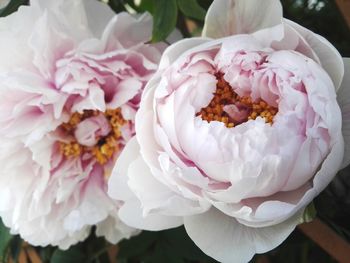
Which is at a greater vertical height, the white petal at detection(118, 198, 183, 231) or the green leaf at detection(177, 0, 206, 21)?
the green leaf at detection(177, 0, 206, 21)

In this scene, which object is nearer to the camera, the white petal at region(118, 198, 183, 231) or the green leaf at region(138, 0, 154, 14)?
the white petal at region(118, 198, 183, 231)

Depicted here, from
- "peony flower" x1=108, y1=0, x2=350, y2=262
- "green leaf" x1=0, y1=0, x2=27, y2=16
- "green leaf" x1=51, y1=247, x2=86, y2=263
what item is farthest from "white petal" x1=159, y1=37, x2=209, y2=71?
"green leaf" x1=51, y1=247, x2=86, y2=263

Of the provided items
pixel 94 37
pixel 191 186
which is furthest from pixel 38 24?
pixel 191 186

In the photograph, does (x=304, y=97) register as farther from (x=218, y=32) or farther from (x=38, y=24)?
(x=38, y=24)

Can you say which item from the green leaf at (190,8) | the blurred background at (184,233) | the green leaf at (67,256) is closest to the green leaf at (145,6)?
the blurred background at (184,233)

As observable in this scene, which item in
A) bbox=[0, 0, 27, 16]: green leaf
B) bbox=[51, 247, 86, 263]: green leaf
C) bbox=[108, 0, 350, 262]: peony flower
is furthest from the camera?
bbox=[51, 247, 86, 263]: green leaf

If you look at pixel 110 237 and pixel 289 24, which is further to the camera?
pixel 110 237

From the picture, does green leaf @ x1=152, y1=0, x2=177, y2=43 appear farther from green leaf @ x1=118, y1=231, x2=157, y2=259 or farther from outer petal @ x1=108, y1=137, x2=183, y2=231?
green leaf @ x1=118, y1=231, x2=157, y2=259
